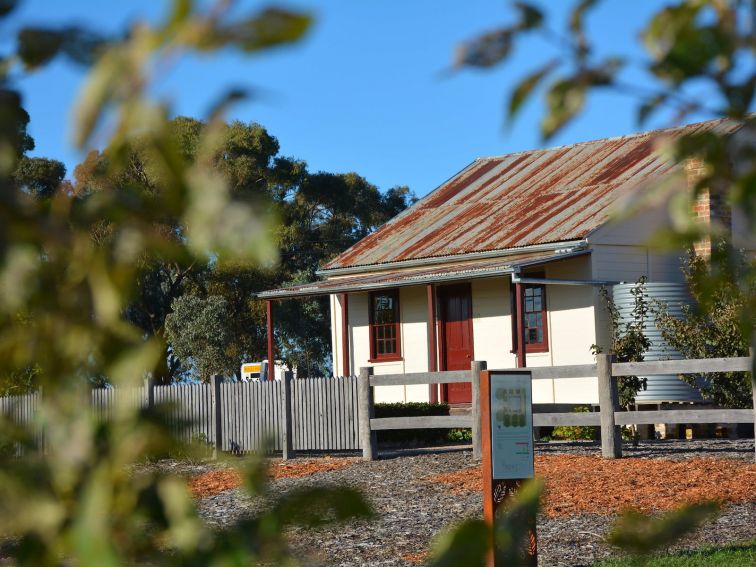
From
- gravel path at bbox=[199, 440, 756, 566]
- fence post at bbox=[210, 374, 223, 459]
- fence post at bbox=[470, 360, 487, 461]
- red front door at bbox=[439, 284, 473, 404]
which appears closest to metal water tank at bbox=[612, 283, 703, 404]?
gravel path at bbox=[199, 440, 756, 566]

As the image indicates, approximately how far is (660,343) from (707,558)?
12108 mm

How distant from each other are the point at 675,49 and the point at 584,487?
1104 cm

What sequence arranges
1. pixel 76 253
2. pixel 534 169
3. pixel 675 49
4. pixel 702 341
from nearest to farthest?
pixel 76 253
pixel 675 49
pixel 702 341
pixel 534 169

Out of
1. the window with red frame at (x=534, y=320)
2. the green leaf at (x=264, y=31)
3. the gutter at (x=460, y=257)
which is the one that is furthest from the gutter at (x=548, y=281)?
the green leaf at (x=264, y=31)

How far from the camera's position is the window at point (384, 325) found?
2453cm

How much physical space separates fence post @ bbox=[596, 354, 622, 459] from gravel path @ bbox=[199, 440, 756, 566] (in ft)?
2.04

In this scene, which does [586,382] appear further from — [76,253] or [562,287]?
[76,253]

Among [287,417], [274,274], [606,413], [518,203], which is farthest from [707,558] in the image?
[274,274]

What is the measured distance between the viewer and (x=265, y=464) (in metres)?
1.18

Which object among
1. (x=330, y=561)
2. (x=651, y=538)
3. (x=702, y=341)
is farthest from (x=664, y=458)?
(x=651, y=538)

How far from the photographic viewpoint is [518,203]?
967 inches

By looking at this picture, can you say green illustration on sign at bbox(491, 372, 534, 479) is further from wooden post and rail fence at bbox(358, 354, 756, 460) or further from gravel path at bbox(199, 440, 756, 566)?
wooden post and rail fence at bbox(358, 354, 756, 460)

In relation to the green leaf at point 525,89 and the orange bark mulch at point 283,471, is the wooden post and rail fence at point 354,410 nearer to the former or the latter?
the orange bark mulch at point 283,471

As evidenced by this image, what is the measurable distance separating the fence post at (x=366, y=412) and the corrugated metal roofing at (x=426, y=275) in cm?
460
